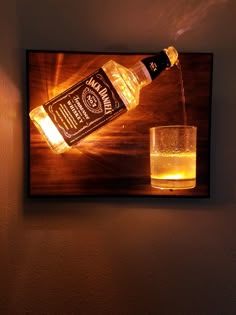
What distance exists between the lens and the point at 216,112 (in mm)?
884

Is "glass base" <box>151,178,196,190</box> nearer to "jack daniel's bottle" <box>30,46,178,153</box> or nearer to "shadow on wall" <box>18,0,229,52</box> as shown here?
"jack daniel's bottle" <box>30,46,178,153</box>

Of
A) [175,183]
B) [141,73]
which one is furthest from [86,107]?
[175,183]

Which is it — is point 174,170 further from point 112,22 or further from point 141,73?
point 112,22

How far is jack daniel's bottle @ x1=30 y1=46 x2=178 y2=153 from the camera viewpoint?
0.76 metres

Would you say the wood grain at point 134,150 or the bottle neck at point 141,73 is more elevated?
the bottle neck at point 141,73

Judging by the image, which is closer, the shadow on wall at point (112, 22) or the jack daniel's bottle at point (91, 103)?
the jack daniel's bottle at point (91, 103)

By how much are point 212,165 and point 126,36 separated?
41 centimetres

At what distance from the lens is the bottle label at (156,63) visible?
2.55ft

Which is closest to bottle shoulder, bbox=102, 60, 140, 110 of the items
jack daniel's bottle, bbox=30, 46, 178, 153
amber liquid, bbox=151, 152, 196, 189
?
jack daniel's bottle, bbox=30, 46, 178, 153

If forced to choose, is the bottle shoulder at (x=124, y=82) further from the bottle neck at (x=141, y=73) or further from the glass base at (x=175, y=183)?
the glass base at (x=175, y=183)

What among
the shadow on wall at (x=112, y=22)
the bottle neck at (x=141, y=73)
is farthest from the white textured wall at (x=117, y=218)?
the bottle neck at (x=141, y=73)

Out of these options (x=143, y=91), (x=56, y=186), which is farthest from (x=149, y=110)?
(x=56, y=186)

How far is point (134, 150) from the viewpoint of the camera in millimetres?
865

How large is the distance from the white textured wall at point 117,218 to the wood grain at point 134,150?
0.13ft
